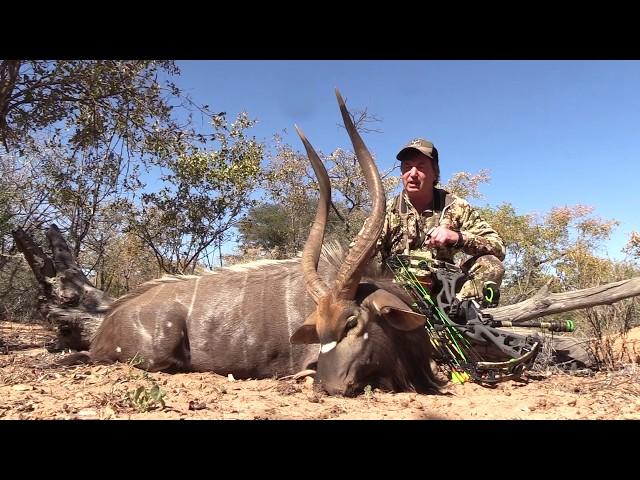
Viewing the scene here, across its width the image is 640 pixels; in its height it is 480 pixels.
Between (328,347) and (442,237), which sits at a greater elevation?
(442,237)

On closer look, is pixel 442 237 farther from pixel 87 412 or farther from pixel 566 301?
pixel 87 412

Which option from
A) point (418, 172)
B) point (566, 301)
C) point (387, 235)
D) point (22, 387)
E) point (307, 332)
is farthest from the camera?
point (566, 301)

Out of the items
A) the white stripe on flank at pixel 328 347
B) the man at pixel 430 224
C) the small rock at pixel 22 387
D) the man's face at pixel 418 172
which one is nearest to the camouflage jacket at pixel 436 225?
the man at pixel 430 224

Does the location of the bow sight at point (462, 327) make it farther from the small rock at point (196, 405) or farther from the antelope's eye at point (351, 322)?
the small rock at point (196, 405)

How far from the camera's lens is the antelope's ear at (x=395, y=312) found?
314 centimetres

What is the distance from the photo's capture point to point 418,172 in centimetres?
412

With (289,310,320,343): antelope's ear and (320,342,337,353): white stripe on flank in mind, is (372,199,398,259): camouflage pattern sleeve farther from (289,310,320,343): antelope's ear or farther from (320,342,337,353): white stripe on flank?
(320,342,337,353): white stripe on flank

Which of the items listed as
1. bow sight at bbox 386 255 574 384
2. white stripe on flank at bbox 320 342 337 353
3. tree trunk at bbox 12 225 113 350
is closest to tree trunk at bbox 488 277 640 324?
bow sight at bbox 386 255 574 384

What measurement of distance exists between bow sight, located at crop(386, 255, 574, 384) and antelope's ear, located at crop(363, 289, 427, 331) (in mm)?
243

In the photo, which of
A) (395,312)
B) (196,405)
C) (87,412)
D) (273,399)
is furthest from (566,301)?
(87,412)

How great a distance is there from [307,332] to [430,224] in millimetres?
1434

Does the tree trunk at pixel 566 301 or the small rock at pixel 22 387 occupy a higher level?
the tree trunk at pixel 566 301

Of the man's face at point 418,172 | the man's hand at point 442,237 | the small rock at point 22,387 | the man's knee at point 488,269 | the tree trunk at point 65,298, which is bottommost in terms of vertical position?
the small rock at point 22,387
